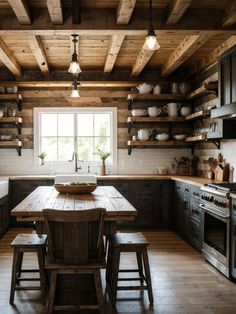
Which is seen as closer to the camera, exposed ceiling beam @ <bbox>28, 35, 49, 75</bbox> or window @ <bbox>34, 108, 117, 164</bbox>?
exposed ceiling beam @ <bbox>28, 35, 49, 75</bbox>

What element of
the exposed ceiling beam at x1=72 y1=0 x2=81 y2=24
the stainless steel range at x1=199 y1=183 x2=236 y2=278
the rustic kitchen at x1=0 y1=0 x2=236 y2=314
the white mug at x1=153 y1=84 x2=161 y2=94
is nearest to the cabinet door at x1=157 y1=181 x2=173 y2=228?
the rustic kitchen at x1=0 y1=0 x2=236 y2=314

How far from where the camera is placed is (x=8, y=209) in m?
6.37

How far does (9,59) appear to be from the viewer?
561 centimetres

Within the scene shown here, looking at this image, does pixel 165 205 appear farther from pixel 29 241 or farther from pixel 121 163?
pixel 29 241

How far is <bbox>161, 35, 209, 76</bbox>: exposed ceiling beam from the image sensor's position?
477 cm

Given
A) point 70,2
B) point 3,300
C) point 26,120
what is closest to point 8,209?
point 26,120

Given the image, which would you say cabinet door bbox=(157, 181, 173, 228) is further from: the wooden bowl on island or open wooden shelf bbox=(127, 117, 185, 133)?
the wooden bowl on island

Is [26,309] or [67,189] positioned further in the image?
[67,189]

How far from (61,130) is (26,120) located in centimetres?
65

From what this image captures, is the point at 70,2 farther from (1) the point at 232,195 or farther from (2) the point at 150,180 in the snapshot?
(2) the point at 150,180

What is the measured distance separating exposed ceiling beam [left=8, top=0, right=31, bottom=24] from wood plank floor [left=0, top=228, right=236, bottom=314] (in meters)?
2.62

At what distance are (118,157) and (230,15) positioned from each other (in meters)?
3.67

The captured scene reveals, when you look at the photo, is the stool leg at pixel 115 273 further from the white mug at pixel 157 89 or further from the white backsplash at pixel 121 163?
the white mug at pixel 157 89

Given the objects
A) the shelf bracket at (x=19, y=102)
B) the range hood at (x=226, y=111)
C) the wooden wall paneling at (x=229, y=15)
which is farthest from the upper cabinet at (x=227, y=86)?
the shelf bracket at (x=19, y=102)
